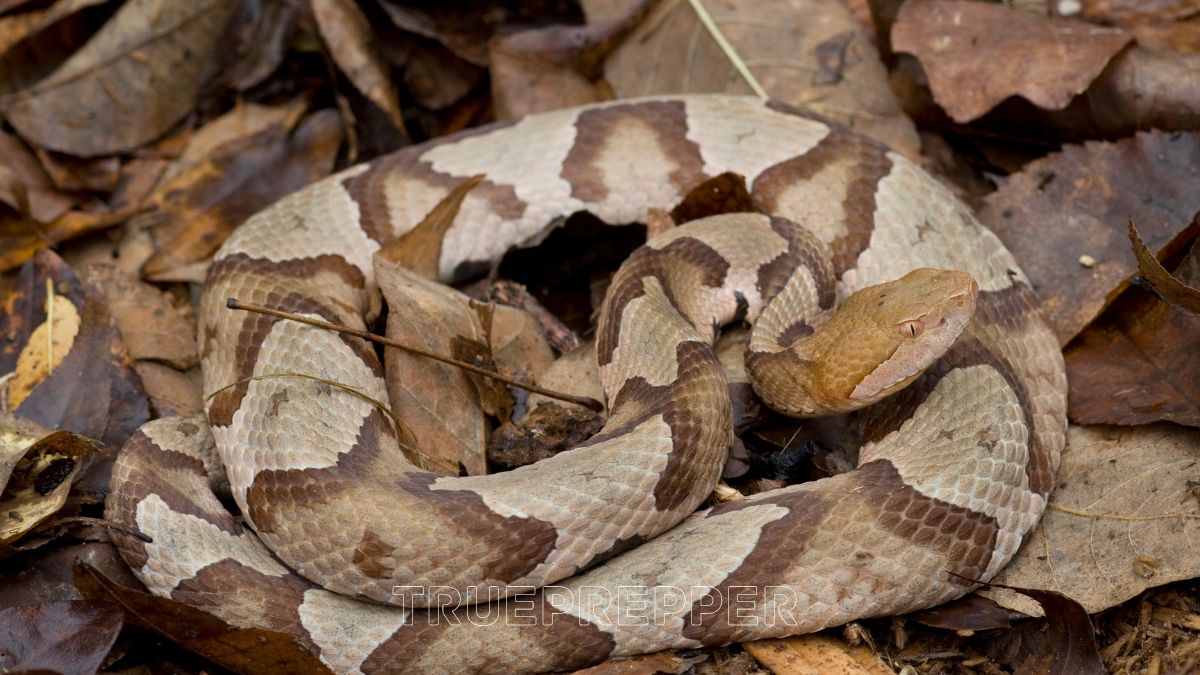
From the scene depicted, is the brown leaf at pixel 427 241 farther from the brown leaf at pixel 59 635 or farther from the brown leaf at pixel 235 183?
the brown leaf at pixel 59 635

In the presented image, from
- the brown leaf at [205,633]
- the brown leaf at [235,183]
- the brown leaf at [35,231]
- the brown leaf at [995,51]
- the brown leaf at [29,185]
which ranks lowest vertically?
the brown leaf at [205,633]

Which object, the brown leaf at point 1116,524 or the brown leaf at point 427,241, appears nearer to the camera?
the brown leaf at point 1116,524

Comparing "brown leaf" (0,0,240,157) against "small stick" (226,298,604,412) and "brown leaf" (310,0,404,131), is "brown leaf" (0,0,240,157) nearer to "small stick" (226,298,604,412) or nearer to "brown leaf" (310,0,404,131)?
"brown leaf" (310,0,404,131)

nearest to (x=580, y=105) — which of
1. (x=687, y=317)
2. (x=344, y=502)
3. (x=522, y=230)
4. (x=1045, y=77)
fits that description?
(x=522, y=230)

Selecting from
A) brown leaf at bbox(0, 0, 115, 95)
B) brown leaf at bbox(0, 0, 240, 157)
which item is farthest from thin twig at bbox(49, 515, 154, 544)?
brown leaf at bbox(0, 0, 115, 95)

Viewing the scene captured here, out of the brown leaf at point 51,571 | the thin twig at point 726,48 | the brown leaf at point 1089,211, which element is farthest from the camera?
the thin twig at point 726,48

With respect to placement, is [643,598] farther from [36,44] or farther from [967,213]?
[36,44]

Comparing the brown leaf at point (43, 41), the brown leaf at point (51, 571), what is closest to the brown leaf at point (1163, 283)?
the brown leaf at point (51, 571)
